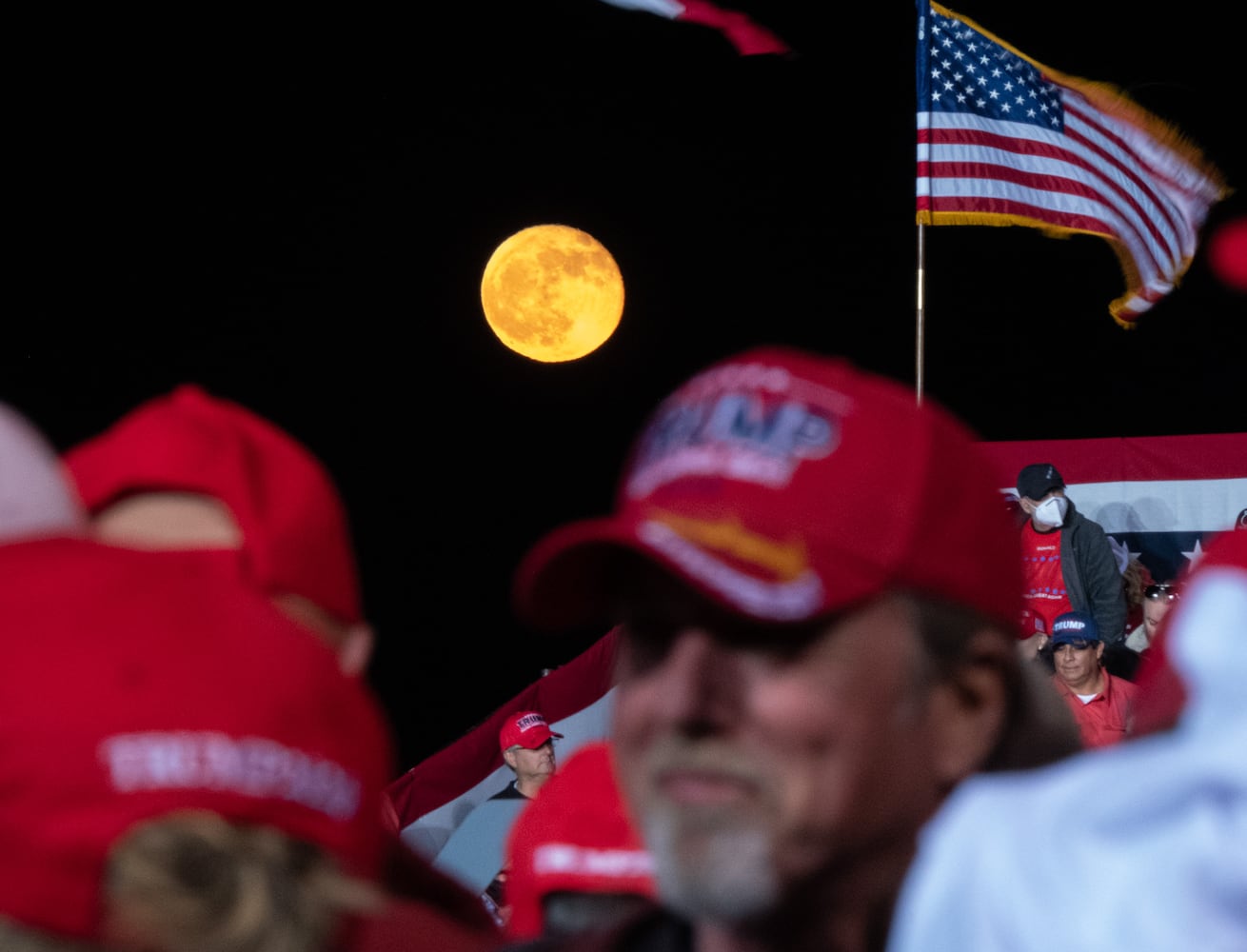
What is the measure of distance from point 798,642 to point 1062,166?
6257 mm

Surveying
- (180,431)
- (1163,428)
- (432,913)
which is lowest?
(1163,428)

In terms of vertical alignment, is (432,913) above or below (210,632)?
below

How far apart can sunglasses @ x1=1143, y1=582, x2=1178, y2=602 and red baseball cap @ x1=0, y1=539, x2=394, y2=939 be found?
606 cm

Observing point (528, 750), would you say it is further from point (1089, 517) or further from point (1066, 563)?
point (1089, 517)

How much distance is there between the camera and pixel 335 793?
1199mm

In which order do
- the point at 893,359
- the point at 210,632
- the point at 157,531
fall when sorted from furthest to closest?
1. the point at 893,359
2. the point at 157,531
3. the point at 210,632

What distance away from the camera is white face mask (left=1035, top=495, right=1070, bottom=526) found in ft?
22.9

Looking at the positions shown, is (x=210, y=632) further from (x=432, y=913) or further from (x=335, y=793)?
(x=432, y=913)

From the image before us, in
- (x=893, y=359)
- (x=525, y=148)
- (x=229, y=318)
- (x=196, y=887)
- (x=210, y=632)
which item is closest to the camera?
(x=196, y=887)

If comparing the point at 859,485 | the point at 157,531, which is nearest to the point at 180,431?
the point at 157,531

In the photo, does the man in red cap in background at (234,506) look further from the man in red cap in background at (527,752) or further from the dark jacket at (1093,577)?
the man in red cap in background at (527,752)

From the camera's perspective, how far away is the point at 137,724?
1129 millimetres

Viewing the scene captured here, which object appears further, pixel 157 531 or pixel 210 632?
pixel 157 531

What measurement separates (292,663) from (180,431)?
1.04 feet
